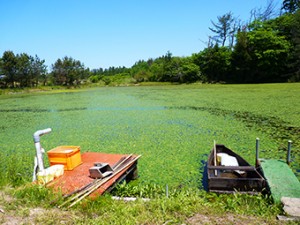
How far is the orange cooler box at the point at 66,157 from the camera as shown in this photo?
128 inches

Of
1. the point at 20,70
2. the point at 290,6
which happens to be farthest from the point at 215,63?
the point at 20,70

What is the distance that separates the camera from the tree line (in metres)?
23.1

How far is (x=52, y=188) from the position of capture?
2.58 metres

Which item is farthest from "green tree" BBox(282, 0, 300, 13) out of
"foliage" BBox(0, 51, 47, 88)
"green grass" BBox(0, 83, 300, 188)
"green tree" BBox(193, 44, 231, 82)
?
"foliage" BBox(0, 51, 47, 88)

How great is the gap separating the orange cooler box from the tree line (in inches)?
922

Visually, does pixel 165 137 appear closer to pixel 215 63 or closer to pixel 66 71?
pixel 215 63

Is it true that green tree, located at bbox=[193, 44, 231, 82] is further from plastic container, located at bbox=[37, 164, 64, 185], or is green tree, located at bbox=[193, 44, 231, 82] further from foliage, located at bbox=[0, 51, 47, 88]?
plastic container, located at bbox=[37, 164, 64, 185]

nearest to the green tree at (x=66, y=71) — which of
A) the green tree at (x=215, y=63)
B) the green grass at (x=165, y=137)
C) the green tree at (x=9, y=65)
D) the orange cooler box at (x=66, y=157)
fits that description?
the green tree at (x=9, y=65)

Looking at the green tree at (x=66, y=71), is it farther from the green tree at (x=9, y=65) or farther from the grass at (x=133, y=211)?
the grass at (x=133, y=211)

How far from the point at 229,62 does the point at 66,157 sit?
89.3ft

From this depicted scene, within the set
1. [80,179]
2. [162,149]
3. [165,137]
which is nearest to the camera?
[80,179]

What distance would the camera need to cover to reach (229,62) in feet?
89.5

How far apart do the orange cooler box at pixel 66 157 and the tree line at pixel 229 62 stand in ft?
76.8

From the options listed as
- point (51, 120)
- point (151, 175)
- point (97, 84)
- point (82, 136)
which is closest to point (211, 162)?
point (151, 175)
